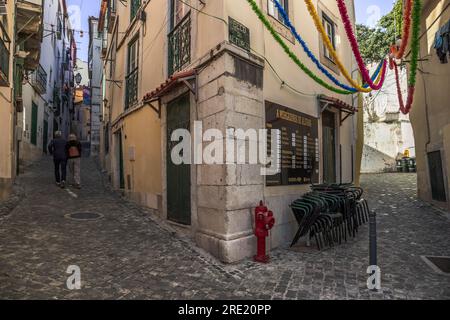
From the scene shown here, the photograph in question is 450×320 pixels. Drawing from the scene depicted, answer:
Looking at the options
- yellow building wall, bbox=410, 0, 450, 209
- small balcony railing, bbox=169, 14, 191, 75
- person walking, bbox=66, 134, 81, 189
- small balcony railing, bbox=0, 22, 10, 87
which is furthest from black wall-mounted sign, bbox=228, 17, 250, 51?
person walking, bbox=66, 134, 81, 189

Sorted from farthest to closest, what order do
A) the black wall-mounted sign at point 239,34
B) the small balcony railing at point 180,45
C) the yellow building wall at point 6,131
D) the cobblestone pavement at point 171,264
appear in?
the yellow building wall at point 6,131
the small balcony railing at point 180,45
the black wall-mounted sign at point 239,34
the cobblestone pavement at point 171,264

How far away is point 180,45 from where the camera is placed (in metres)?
6.57

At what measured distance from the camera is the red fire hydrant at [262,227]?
462cm

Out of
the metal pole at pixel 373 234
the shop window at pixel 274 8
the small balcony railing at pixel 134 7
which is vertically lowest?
the metal pole at pixel 373 234

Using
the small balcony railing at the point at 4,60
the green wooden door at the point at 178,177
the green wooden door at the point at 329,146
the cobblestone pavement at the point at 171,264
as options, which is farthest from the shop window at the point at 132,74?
the green wooden door at the point at 329,146

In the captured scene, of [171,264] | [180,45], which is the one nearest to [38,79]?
[180,45]

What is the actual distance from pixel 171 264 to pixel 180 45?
465cm

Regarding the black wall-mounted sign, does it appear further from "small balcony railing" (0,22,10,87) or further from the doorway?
the doorway

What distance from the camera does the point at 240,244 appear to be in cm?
473

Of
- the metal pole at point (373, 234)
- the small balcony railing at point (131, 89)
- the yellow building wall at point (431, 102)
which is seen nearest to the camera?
the metal pole at point (373, 234)

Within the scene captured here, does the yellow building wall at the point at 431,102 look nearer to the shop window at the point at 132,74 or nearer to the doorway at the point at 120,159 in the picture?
the shop window at the point at 132,74

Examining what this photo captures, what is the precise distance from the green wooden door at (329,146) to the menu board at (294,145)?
108cm

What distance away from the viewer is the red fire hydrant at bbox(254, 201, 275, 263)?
15.2ft
